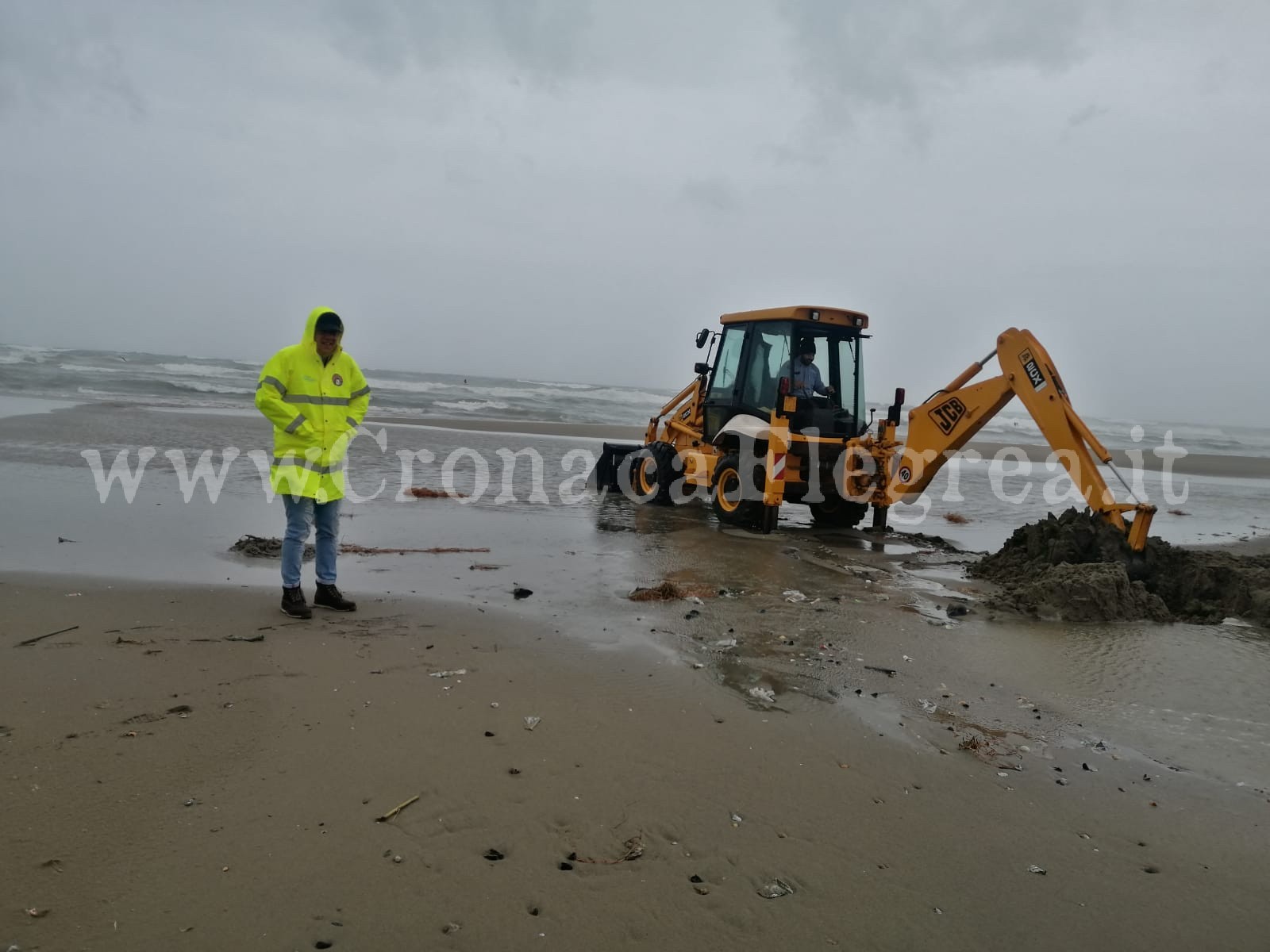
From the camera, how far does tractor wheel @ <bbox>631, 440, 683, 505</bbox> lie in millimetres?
10828

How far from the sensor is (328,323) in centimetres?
486

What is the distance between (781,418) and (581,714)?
5.97 meters

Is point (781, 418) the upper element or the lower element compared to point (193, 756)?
upper

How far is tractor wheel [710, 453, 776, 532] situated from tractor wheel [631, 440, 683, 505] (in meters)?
1.05

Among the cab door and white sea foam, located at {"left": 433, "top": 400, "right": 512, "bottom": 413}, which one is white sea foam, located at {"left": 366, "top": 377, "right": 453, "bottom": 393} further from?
the cab door

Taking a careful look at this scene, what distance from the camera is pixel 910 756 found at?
126 inches

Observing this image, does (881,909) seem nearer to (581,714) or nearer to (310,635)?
(581,714)

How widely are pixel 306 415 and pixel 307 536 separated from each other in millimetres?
754

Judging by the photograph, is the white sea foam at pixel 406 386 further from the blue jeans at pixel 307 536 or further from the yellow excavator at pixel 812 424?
the blue jeans at pixel 307 536

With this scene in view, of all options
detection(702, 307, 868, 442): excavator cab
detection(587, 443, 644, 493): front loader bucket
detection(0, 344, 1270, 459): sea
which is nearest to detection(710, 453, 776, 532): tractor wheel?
detection(702, 307, 868, 442): excavator cab

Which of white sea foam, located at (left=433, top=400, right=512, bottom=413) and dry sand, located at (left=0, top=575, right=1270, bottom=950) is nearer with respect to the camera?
dry sand, located at (left=0, top=575, right=1270, bottom=950)

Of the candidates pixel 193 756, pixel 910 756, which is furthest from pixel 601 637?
pixel 193 756

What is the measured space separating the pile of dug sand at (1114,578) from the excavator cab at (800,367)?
2.93m

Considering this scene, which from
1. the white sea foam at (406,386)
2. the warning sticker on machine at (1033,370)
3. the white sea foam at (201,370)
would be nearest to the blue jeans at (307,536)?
the warning sticker on machine at (1033,370)
